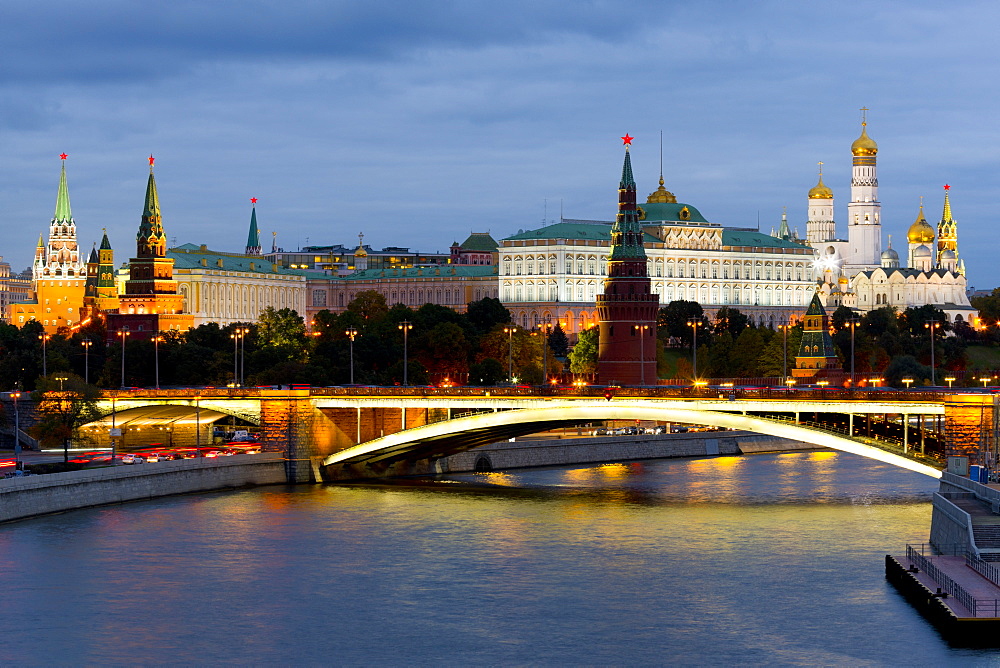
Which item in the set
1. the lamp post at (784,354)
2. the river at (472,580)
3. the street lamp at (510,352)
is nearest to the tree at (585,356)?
the street lamp at (510,352)

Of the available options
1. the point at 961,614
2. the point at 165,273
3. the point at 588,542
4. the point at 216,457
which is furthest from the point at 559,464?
the point at 165,273

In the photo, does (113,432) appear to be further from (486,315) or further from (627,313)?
(486,315)

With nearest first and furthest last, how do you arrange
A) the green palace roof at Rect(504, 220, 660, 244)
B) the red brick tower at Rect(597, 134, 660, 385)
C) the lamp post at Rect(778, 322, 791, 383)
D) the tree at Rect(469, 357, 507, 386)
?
the lamp post at Rect(778, 322, 791, 383), the red brick tower at Rect(597, 134, 660, 385), the tree at Rect(469, 357, 507, 386), the green palace roof at Rect(504, 220, 660, 244)

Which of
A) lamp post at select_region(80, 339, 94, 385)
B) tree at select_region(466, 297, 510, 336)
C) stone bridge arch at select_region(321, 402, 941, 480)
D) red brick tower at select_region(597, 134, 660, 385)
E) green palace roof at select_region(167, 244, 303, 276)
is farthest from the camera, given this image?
green palace roof at select_region(167, 244, 303, 276)

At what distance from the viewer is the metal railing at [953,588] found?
41469 mm

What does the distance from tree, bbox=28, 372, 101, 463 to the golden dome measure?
102 meters

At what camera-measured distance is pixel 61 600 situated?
48906 millimetres

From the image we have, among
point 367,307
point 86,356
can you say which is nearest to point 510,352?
point 86,356

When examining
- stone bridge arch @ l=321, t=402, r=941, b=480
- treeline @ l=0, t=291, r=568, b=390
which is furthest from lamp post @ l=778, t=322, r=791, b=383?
stone bridge arch @ l=321, t=402, r=941, b=480

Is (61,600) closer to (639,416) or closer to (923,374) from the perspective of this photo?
(639,416)

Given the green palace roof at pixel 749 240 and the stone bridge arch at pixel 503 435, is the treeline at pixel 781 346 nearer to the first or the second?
the green palace roof at pixel 749 240

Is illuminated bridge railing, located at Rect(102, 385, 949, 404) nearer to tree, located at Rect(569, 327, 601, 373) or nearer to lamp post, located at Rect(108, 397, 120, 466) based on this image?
lamp post, located at Rect(108, 397, 120, 466)

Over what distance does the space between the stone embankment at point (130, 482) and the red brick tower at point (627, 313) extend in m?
40.5

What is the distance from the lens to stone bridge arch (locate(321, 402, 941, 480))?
6606 centimetres
